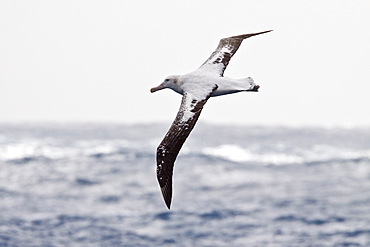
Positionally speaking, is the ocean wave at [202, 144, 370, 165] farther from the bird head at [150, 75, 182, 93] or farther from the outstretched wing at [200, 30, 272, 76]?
the bird head at [150, 75, 182, 93]

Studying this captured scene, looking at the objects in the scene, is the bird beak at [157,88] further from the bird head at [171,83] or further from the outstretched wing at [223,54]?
the outstretched wing at [223,54]

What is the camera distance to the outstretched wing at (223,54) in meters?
17.2

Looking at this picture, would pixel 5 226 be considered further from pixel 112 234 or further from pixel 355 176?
pixel 355 176

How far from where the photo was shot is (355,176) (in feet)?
460

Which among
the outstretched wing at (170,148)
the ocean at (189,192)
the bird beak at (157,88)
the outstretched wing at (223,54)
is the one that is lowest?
the ocean at (189,192)

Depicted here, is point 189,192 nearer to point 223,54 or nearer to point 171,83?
point 223,54

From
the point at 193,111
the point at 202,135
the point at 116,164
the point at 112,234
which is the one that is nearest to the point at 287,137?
the point at 202,135

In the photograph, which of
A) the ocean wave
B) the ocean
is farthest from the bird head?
the ocean wave

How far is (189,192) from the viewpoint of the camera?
402 ft

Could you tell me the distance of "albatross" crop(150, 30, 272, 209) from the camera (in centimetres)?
1406

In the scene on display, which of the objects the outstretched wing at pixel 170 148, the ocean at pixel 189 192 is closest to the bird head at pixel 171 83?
the outstretched wing at pixel 170 148

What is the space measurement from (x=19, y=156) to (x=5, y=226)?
3739 centimetres

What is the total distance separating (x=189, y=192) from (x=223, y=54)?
106 metres

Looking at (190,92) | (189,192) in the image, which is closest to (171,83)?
(190,92)
